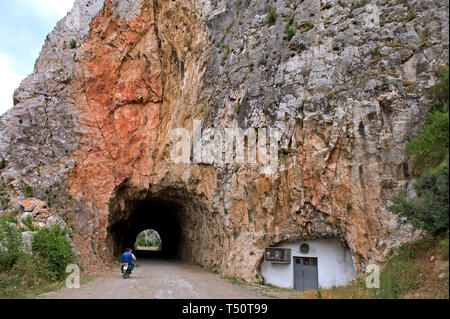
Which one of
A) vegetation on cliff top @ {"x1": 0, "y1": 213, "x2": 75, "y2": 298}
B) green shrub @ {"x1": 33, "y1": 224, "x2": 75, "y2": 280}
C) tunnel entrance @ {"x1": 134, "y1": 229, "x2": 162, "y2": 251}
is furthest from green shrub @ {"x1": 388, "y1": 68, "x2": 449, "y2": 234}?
tunnel entrance @ {"x1": 134, "y1": 229, "x2": 162, "y2": 251}

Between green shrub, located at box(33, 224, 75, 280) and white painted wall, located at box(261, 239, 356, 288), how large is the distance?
8.92m

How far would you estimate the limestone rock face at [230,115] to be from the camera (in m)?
13.0

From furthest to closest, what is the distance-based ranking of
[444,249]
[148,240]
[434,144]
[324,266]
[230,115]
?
1. [148,240]
2. [230,115]
3. [324,266]
4. [434,144]
5. [444,249]

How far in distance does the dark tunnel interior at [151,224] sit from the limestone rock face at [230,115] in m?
1.12

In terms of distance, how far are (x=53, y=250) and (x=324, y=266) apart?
11638mm

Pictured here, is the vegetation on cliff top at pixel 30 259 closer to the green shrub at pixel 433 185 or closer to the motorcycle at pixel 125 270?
the motorcycle at pixel 125 270

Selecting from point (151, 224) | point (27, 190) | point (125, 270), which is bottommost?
point (125, 270)

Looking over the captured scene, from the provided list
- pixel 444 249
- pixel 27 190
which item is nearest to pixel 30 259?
pixel 27 190

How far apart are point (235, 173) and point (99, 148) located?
29.5 feet

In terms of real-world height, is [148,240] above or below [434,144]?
below

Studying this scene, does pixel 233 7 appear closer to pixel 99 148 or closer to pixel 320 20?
pixel 320 20

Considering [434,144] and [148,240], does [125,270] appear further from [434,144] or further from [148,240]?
[148,240]

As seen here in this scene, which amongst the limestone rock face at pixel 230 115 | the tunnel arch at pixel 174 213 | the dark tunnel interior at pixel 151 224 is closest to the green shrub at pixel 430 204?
the limestone rock face at pixel 230 115

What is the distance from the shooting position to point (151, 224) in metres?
35.2
